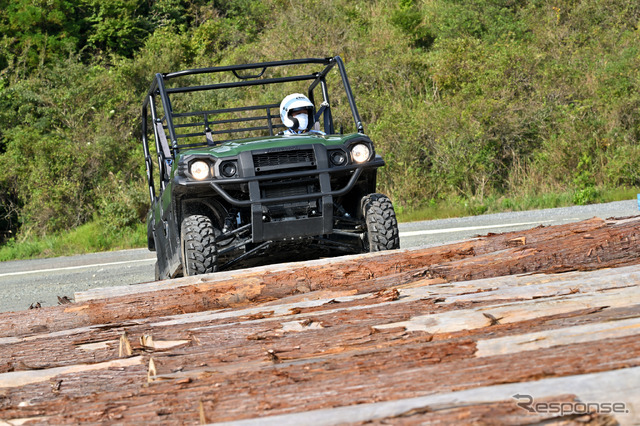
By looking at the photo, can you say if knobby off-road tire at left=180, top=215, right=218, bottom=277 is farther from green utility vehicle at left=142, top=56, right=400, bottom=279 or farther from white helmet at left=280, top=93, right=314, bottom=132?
white helmet at left=280, top=93, right=314, bottom=132

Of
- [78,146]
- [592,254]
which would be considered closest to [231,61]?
[78,146]

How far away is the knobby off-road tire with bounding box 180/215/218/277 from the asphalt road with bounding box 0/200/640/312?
2.65 metres

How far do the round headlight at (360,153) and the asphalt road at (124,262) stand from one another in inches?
95.9

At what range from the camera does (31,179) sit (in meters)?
17.2

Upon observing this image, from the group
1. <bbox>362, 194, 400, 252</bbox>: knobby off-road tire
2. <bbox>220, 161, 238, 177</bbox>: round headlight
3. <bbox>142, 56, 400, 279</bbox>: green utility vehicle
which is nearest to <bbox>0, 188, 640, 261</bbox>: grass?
<bbox>142, 56, 400, 279</bbox>: green utility vehicle

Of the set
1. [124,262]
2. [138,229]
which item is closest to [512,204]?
[124,262]

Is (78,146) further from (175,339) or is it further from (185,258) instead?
(175,339)

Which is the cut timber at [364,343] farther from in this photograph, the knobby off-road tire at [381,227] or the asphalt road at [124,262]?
the asphalt road at [124,262]

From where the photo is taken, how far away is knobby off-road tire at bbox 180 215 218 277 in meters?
→ 6.16

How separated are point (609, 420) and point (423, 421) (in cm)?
56

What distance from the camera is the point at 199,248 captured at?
6172 mm

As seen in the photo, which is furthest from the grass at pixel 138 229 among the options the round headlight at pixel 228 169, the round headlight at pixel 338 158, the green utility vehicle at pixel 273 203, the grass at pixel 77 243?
the round headlight at pixel 228 169

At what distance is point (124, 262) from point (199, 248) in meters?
5.42

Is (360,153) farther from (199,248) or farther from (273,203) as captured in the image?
(199,248)
